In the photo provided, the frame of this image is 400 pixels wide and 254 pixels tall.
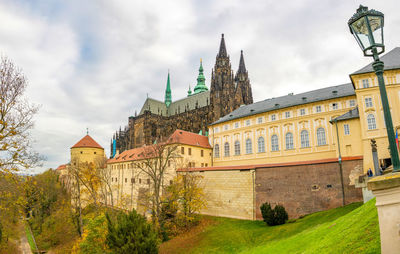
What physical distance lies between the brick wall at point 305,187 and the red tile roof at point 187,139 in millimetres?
16643

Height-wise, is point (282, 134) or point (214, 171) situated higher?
point (282, 134)

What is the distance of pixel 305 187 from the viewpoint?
23016 millimetres

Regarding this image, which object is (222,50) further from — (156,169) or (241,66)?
(156,169)

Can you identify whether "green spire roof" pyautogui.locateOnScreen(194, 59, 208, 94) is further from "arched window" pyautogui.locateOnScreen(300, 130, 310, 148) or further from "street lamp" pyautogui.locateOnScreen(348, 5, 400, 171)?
"street lamp" pyautogui.locateOnScreen(348, 5, 400, 171)

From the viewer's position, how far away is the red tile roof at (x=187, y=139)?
3853cm

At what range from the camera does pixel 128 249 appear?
16.2 meters

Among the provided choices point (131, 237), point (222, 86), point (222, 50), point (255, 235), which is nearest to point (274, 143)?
point (255, 235)

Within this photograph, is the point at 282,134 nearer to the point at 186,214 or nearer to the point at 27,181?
the point at 186,214

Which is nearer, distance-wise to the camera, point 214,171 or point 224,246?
point 224,246

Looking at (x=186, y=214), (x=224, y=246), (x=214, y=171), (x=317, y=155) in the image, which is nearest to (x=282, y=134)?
(x=317, y=155)

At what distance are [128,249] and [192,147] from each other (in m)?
25.2

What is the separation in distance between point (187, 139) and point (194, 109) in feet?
110

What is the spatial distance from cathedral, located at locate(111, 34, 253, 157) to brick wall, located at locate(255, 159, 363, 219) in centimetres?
3766

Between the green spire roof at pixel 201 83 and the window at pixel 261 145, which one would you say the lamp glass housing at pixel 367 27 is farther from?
the green spire roof at pixel 201 83
